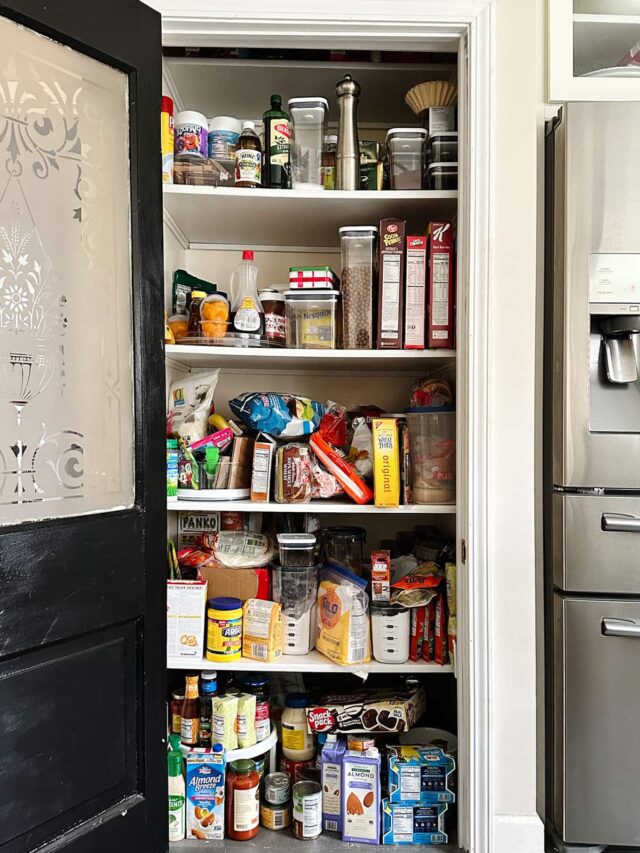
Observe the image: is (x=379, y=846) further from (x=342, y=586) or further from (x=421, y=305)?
(x=421, y=305)

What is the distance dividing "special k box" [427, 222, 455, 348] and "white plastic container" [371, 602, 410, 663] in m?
0.72

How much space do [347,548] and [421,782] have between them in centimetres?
63

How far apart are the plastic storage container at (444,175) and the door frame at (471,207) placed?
0.11 m

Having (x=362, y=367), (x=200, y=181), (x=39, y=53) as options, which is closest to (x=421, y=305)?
(x=362, y=367)

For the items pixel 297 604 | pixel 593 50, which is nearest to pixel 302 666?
pixel 297 604

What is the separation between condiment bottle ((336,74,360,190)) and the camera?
1681 millimetres

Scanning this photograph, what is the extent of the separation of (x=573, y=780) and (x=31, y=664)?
1293 millimetres

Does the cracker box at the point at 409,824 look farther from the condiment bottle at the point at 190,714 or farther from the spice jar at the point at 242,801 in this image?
the condiment bottle at the point at 190,714

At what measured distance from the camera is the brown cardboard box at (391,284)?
65.8 inches

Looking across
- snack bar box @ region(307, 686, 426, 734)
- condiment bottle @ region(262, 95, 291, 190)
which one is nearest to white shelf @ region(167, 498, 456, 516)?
snack bar box @ region(307, 686, 426, 734)

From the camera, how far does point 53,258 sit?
129 cm

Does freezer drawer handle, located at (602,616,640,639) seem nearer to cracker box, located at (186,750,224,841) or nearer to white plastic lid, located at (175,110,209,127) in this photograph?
cracker box, located at (186,750,224,841)

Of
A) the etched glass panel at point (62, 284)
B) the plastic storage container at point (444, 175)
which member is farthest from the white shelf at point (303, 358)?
the plastic storage container at point (444, 175)

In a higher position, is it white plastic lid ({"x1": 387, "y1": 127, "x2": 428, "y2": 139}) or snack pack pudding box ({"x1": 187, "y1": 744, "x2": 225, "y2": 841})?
white plastic lid ({"x1": 387, "y1": 127, "x2": 428, "y2": 139})
